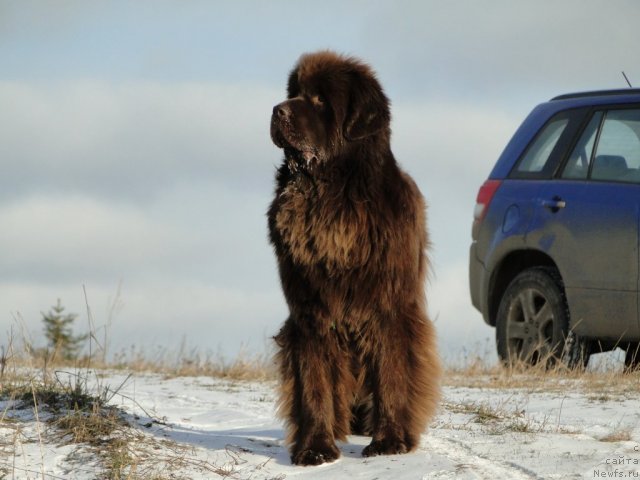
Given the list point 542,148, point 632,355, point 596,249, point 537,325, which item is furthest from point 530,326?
point 542,148

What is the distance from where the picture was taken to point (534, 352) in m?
9.56

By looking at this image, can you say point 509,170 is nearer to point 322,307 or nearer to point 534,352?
point 534,352

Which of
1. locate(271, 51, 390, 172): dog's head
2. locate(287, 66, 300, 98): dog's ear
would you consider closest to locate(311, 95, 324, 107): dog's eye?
locate(271, 51, 390, 172): dog's head

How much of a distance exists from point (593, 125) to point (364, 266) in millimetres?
4351

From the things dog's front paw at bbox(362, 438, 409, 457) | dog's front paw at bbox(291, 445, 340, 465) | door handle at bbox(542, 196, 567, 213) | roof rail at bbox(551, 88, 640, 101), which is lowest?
dog's front paw at bbox(291, 445, 340, 465)

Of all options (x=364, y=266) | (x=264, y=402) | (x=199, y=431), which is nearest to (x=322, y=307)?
(x=364, y=266)

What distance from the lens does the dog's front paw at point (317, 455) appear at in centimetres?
553

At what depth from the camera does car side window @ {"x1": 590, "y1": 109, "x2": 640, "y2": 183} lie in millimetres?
8812

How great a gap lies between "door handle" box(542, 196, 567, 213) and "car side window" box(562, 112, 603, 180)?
0.72 ft

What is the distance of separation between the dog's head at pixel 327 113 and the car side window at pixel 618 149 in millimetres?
3765

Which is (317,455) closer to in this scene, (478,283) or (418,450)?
(418,450)

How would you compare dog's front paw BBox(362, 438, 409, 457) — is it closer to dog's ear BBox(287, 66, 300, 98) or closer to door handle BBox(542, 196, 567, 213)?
dog's ear BBox(287, 66, 300, 98)

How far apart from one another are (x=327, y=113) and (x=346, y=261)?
0.73 m

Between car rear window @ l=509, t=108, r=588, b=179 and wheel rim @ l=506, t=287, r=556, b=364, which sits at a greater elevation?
car rear window @ l=509, t=108, r=588, b=179
